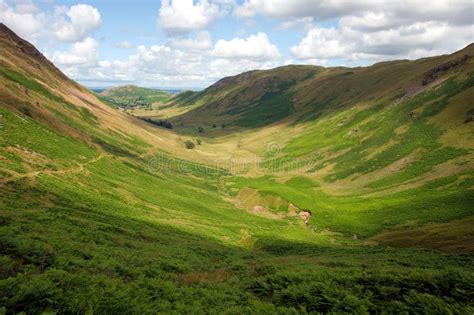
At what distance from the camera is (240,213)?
8000cm

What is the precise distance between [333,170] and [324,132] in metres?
52.7

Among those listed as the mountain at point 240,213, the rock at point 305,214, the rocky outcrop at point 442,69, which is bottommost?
the rock at point 305,214

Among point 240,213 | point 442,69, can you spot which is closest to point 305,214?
point 240,213

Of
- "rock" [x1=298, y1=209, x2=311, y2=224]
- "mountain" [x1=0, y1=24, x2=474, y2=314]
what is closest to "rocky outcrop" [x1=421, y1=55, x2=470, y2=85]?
"mountain" [x1=0, y1=24, x2=474, y2=314]

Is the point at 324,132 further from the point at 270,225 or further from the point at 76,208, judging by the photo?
the point at 76,208

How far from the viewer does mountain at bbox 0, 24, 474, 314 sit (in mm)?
18703

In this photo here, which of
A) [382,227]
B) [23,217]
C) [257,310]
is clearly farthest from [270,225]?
[257,310]

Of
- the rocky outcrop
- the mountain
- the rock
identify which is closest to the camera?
the mountain

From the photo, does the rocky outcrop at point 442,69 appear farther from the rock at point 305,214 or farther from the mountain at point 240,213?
the rock at point 305,214

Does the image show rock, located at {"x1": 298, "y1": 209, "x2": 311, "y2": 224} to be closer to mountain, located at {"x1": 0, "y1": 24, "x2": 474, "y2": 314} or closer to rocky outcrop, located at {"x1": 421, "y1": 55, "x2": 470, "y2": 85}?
mountain, located at {"x1": 0, "y1": 24, "x2": 474, "y2": 314}

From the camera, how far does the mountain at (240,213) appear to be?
18703 millimetres

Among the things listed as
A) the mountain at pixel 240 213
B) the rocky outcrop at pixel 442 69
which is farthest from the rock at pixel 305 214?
the rocky outcrop at pixel 442 69

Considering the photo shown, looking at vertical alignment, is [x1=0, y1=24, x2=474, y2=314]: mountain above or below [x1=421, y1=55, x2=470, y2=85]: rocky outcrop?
below

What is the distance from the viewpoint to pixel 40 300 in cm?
1316
